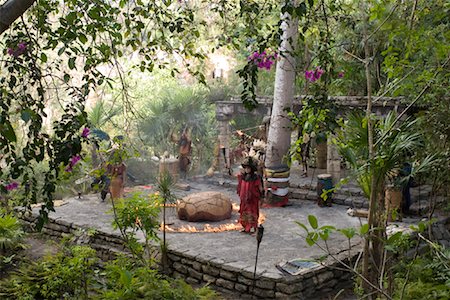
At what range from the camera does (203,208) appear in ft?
30.3

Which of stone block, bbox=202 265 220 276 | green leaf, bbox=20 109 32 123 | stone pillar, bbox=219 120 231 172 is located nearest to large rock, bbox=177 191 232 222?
stone block, bbox=202 265 220 276

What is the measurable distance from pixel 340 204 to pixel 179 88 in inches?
254

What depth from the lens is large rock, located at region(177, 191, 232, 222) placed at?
30.3 feet

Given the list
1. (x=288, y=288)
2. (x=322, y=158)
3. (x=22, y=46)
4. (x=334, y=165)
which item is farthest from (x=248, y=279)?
(x=322, y=158)

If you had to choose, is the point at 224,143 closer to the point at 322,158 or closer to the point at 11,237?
the point at 322,158

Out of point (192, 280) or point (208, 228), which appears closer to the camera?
point (192, 280)

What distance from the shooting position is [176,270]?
7.84 meters

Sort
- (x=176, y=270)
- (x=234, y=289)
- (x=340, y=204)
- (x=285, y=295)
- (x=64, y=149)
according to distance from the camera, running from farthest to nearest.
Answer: (x=340, y=204) < (x=176, y=270) < (x=234, y=289) < (x=285, y=295) < (x=64, y=149)

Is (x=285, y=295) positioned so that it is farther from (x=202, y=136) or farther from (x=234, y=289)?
(x=202, y=136)

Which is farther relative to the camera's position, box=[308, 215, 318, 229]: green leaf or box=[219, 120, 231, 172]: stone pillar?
box=[219, 120, 231, 172]: stone pillar

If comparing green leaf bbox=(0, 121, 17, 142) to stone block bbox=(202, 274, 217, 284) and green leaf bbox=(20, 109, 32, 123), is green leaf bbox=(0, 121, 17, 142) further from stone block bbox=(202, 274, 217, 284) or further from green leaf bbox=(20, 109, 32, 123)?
stone block bbox=(202, 274, 217, 284)

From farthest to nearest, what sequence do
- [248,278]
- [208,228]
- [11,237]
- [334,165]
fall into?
[334,165] < [208,228] < [11,237] < [248,278]

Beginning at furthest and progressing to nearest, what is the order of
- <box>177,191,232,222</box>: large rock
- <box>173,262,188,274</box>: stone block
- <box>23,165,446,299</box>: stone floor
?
<box>177,191,232,222</box>: large rock < <box>173,262,188,274</box>: stone block < <box>23,165,446,299</box>: stone floor

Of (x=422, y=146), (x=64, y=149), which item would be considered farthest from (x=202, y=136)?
(x=64, y=149)
